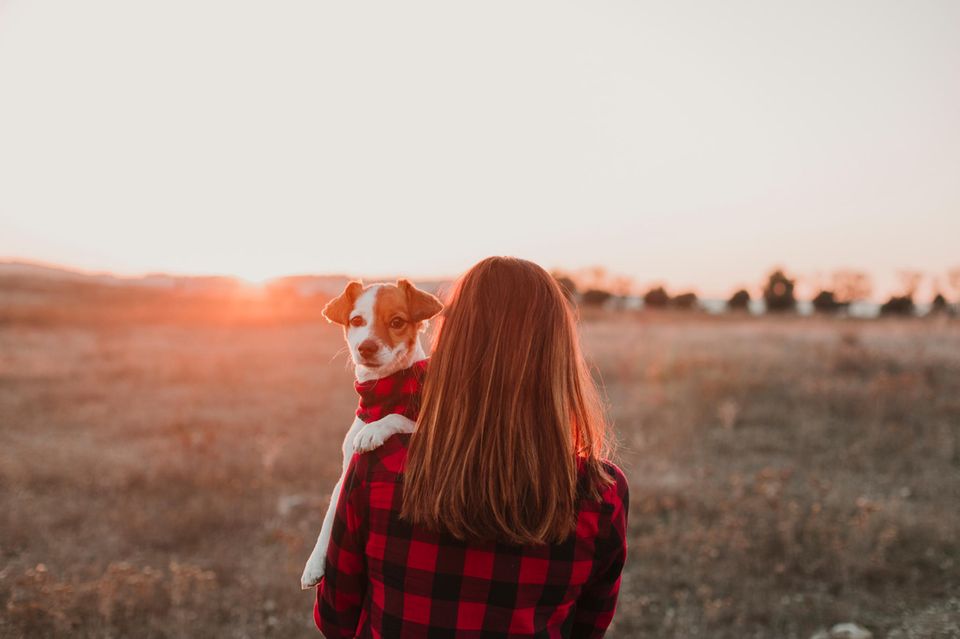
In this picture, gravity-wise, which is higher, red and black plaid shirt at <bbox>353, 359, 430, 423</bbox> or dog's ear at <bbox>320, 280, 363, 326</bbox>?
dog's ear at <bbox>320, 280, 363, 326</bbox>

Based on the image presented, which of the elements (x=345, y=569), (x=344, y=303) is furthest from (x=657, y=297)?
(x=345, y=569)

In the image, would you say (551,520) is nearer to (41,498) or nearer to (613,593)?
(613,593)

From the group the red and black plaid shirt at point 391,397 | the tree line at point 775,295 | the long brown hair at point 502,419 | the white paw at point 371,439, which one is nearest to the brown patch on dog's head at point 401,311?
the red and black plaid shirt at point 391,397

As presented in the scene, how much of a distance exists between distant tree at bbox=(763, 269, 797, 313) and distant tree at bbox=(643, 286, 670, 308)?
8297mm

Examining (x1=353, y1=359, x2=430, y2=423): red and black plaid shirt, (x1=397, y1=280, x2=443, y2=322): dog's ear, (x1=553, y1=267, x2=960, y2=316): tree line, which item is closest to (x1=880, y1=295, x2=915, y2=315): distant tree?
(x1=553, y1=267, x2=960, y2=316): tree line

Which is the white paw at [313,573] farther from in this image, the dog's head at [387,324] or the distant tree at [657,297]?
the distant tree at [657,297]

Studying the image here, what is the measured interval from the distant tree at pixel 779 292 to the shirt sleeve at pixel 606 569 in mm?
54981

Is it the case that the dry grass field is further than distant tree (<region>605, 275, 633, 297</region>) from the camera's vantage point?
No

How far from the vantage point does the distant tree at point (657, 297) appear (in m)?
56.6

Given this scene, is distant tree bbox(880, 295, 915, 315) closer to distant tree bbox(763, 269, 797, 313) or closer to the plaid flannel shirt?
distant tree bbox(763, 269, 797, 313)

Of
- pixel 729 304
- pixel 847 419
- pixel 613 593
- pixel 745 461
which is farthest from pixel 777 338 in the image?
pixel 729 304

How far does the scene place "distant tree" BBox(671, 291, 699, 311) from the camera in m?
53.5

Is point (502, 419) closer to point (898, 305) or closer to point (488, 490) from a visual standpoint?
point (488, 490)

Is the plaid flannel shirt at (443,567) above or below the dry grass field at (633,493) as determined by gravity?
above
